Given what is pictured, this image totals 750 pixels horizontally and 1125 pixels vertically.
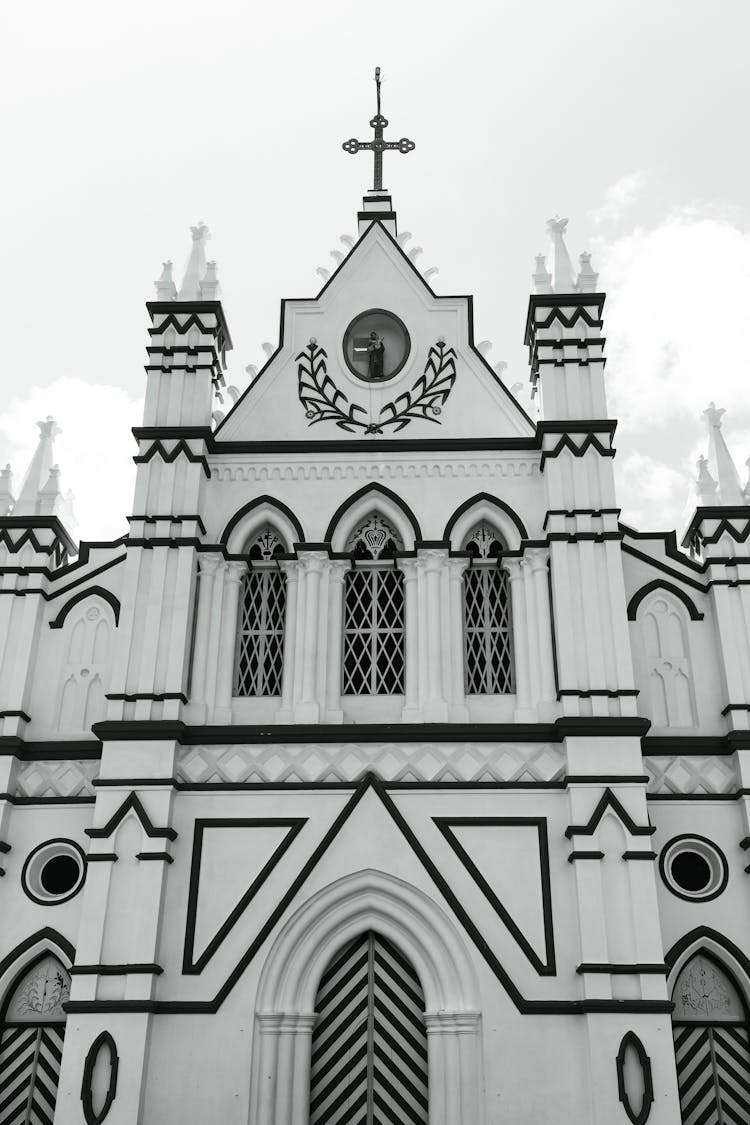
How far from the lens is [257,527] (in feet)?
55.3

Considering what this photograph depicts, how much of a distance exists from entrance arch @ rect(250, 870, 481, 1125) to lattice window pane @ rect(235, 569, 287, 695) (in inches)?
122

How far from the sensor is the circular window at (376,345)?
1788 centimetres

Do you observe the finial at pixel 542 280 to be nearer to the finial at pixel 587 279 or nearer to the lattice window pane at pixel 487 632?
the finial at pixel 587 279

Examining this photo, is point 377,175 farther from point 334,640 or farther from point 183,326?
point 334,640

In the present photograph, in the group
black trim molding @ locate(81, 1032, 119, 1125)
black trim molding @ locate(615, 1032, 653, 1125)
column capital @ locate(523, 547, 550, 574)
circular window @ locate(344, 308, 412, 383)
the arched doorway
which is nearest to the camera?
black trim molding @ locate(615, 1032, 653, 1125)

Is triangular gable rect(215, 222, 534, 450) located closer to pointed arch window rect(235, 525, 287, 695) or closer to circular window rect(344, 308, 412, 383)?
circular window rect(344, 308, 412, 383)

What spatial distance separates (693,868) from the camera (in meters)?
14.8

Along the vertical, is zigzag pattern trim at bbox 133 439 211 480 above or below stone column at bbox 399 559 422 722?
above

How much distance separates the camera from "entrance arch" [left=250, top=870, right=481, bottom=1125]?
1325cm

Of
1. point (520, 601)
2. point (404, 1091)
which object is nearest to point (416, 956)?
point (404, 1091)

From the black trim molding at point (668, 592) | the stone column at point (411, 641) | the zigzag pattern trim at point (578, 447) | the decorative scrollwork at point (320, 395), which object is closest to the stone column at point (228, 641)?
the stone column at point (411, 641)

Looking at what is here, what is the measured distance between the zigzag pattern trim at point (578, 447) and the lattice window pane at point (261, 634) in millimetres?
4276

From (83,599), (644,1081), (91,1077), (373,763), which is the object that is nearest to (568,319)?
(373,763)

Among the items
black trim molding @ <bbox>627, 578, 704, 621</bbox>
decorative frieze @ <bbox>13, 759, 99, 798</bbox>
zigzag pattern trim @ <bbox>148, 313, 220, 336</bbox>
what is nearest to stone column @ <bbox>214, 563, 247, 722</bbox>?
decorative frieze @ <bbox>13, 759, 99, 798</bbox>
